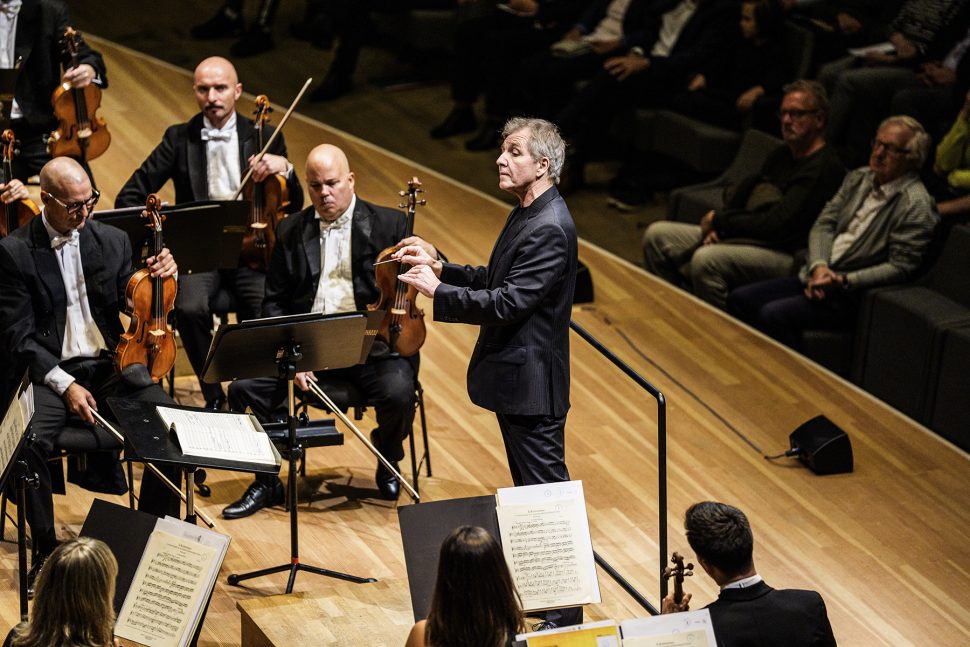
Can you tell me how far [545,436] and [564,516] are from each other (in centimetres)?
36

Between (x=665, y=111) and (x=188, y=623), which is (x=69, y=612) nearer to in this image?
(x=188, y=623)

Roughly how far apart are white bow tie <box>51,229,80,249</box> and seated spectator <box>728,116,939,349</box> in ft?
9.90

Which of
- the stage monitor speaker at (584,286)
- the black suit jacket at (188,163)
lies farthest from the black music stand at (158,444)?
the stage monitor speaker at (584,286)

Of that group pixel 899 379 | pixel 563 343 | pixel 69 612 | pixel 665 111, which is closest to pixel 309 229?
pixel 563 343

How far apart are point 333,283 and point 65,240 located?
35.7 inches

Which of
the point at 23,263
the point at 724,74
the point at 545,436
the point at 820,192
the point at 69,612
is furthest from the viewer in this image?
the point at 724,74

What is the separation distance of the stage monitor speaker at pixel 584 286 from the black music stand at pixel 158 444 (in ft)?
9.12

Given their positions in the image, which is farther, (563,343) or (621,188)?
(621,188)

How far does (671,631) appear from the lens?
117 inches

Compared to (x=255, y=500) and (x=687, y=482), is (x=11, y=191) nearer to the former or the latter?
(x=255, y=500)

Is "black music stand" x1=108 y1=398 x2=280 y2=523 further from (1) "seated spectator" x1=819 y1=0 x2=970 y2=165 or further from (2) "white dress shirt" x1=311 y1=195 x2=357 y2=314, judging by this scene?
(1) "seated spectator" x1=819 y1=0 x2=970 y2=165

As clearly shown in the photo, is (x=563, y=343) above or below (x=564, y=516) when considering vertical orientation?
above

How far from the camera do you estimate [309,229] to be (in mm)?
4676

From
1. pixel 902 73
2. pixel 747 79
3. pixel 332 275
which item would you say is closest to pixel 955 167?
pixel 902 73
